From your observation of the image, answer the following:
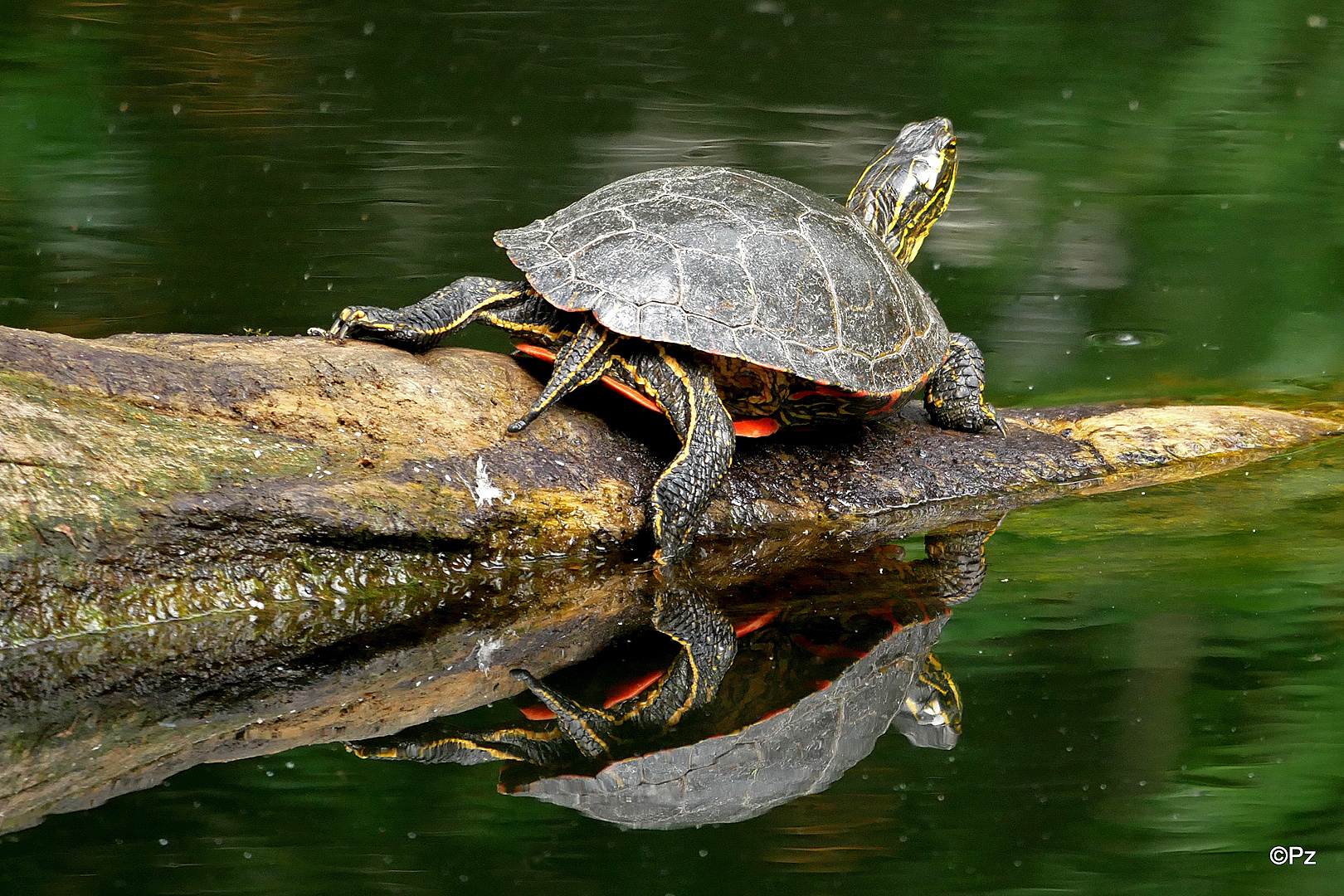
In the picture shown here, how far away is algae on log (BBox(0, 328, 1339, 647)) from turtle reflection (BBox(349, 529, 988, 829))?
1.74 ft

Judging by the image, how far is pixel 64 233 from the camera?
660 centimetres

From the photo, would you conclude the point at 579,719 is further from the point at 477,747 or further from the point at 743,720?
the point at 743,720

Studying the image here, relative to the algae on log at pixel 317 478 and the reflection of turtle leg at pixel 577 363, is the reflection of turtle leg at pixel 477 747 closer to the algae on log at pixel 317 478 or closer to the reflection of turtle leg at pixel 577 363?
the algae on log at pixel 317 478

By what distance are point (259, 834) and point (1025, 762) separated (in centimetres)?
158

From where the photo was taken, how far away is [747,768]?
2674 millimetres

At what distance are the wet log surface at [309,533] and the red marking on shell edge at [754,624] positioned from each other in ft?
0.89

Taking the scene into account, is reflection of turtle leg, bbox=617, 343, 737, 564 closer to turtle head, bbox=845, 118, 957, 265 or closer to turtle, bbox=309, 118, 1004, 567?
turtle, bbox=309, 118, 1004, 567

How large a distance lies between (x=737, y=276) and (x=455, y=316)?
2.78ft

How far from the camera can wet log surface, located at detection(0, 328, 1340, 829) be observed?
2.78m

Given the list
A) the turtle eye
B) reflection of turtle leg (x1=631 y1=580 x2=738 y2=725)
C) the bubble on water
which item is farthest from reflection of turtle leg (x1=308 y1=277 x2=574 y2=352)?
the bubble on water

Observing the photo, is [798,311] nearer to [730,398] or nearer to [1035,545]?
[730,398]

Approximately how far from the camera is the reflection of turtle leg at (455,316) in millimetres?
3672

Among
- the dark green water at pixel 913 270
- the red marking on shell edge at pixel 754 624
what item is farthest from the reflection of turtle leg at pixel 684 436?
the dark green water at pixel 913 270

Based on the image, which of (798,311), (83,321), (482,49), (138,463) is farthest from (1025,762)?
(482,49)
